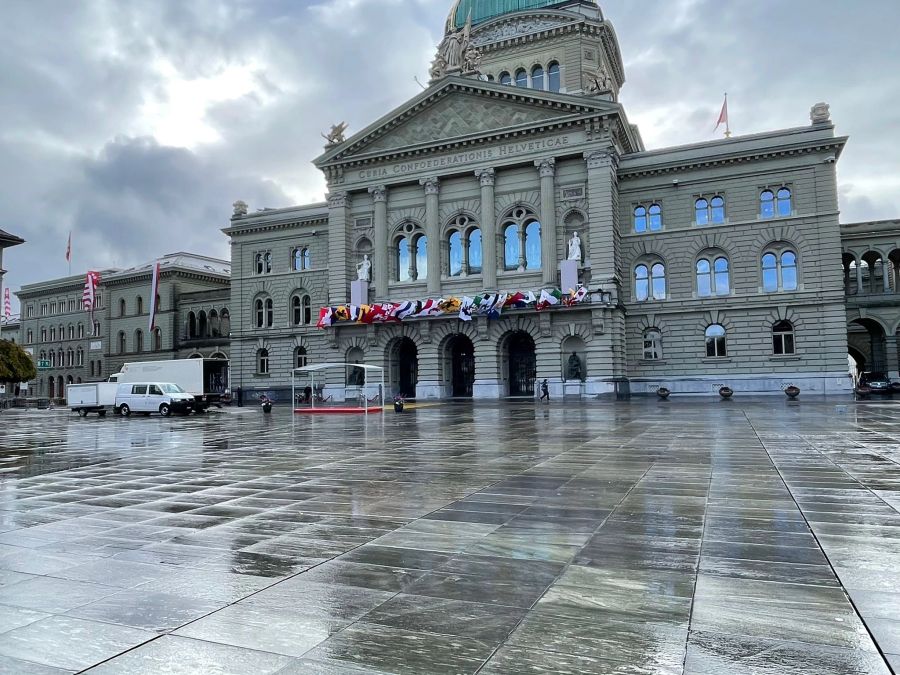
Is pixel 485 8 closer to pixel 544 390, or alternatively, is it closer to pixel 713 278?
pixel 713 278

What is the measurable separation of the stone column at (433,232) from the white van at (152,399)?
19.1 meters

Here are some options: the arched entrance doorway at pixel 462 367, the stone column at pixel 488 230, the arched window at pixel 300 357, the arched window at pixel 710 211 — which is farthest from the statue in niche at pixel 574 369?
the arched window at pixel 300 357

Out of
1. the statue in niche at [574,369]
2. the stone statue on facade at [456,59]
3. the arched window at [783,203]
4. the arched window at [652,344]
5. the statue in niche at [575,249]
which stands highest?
the stone statue on facade at [456,59]

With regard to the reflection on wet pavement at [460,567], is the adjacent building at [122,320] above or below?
above

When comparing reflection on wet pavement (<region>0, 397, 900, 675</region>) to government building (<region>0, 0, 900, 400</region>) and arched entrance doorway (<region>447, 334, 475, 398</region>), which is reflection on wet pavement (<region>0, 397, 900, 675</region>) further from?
arched entrance doorway (<region>447, 334, 475, 398</region>)

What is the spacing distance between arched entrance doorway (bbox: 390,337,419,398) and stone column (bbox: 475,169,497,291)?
8690 mm

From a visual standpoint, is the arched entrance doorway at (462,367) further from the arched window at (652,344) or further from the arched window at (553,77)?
the arched window at (553,77)

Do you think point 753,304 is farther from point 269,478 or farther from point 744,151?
point 269,478

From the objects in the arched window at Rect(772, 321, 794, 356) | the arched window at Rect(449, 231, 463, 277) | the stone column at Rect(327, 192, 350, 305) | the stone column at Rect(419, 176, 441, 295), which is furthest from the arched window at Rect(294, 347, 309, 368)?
the arched window at Rect(772, 321, 794, 356)

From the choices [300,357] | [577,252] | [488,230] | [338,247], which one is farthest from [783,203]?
[300,357]

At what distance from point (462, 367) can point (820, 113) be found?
98.2 feet

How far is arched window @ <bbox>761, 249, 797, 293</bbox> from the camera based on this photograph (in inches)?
1740

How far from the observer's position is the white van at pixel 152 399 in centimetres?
3750

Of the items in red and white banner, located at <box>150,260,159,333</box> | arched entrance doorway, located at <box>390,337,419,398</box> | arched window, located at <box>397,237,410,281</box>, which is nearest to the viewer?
arched window, located at <box>397,237,410,281</box>
